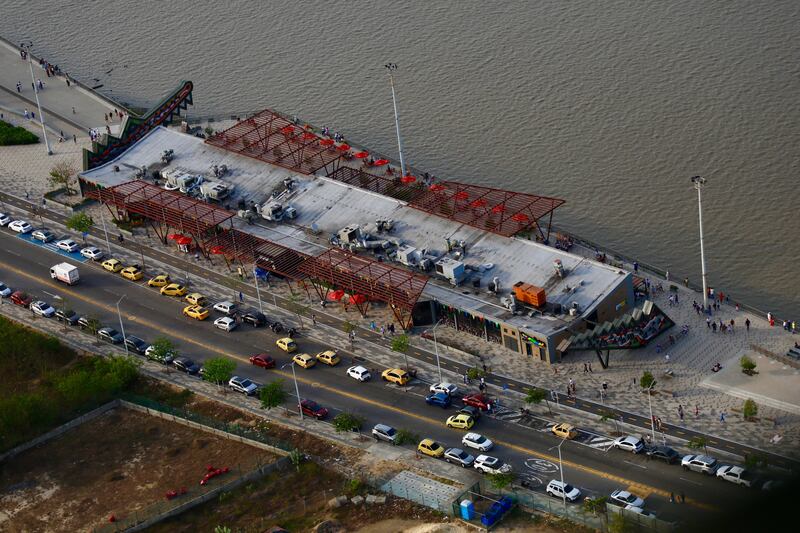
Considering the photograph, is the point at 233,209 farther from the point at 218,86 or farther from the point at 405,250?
the point at 218,86

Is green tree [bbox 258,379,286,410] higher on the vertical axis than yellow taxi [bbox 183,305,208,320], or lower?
lower

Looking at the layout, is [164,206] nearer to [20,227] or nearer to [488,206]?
[20,227]

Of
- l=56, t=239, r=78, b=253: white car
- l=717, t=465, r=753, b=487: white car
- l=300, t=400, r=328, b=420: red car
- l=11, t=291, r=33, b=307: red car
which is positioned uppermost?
l=56, t=239, r=78, b=253: white car

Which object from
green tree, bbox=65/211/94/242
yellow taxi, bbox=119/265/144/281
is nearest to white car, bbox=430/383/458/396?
yellow taxi, bbox=119/265/144/281

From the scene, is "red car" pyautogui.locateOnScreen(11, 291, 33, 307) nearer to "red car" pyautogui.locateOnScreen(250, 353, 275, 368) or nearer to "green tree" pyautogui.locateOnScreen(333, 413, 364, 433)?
"red car" pyautogui.locateOnScreen(250, 353, 275, 368)

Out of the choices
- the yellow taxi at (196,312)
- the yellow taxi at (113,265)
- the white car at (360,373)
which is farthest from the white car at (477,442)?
the yellow taxi at (113,265)

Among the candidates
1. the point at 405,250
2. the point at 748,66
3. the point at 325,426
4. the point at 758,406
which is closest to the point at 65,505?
the point at 325,426
